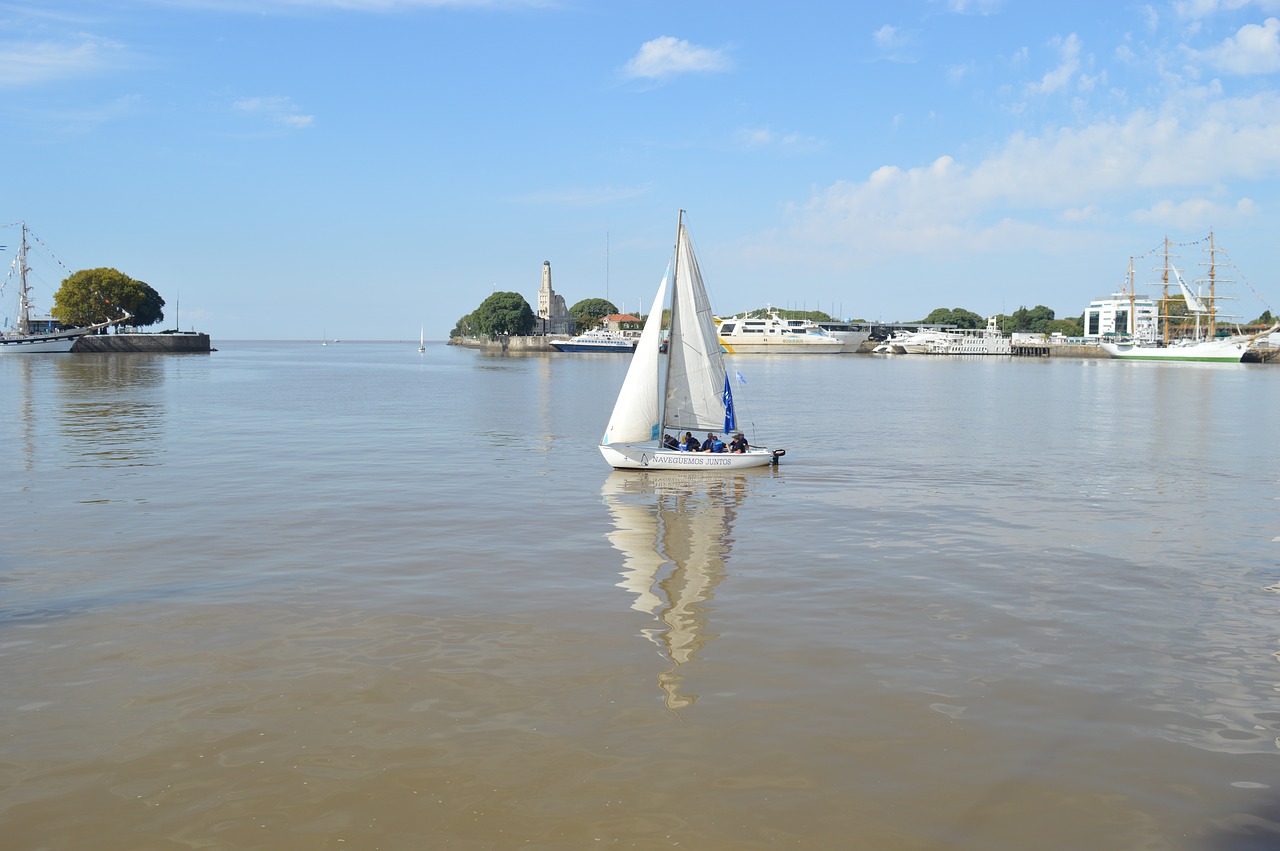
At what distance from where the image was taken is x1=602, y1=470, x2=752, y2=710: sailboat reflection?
1432 cm

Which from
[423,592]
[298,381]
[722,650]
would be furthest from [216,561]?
[298,381]

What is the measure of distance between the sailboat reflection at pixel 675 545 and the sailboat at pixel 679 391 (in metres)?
0.64

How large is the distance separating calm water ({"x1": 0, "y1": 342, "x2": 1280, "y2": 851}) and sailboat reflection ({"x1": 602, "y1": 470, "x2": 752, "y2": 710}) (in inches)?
4.5

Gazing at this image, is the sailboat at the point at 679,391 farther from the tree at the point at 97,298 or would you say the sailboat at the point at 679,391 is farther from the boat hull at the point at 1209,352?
the boat hull at the point at 1209,352

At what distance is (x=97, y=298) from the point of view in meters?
167

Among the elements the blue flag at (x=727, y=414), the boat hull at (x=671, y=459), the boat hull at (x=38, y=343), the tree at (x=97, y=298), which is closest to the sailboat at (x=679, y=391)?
the boat hull at (x=671, y=459)

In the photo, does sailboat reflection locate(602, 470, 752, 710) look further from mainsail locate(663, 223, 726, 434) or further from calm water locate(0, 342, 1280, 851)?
mainsail locate(663, 223, 726, 434)

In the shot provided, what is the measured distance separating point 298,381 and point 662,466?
74.7m

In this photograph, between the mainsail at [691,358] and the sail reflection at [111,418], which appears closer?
the mainsail at [691,358]

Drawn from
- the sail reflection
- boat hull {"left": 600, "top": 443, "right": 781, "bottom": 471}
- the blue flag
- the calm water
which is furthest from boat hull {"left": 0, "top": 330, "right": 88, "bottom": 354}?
the blue flag

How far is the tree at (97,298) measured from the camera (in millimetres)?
163750

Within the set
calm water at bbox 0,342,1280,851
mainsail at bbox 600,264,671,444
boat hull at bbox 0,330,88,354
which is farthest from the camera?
boat hull at bbox 0,330,88,354

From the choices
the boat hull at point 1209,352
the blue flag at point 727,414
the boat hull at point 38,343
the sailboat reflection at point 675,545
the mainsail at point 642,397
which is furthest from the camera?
the boat hull at point 1209,352

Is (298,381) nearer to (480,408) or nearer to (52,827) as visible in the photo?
(480,408)
